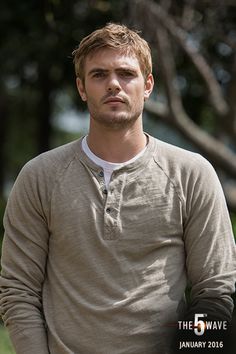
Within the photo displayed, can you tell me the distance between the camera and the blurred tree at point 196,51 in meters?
11.5

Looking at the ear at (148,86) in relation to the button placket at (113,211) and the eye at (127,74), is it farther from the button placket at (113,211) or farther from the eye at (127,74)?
the button placket at (113,211)

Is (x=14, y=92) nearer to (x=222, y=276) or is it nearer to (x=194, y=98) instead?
(x=194, y=98)

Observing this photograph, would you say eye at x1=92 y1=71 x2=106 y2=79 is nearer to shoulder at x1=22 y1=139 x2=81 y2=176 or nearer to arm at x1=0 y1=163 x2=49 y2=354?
shoulder at x1=22 y1=139 x2=81 y2=176

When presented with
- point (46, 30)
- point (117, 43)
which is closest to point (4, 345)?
point (117, 43)

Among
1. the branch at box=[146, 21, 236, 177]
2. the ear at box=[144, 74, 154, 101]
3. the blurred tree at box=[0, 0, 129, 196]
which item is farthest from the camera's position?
the blurred tree at box=[0, 0, 129, 196]

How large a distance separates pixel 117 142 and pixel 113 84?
21 centimetres

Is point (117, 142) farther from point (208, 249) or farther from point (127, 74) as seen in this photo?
point (208, 249)

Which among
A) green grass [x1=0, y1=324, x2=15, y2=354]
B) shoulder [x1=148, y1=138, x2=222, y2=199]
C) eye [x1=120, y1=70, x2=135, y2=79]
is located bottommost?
green grass [x1=0, y1=324, x2=15, y2=354]

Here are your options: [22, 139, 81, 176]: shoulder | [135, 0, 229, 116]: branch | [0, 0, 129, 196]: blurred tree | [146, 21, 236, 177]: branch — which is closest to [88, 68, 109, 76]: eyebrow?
[22, 139, 81, 176]: shoulder

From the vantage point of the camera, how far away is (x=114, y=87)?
2.82 meters

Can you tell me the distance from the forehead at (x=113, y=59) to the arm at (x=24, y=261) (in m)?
0.45

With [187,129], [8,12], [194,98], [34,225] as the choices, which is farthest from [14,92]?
[34,225]

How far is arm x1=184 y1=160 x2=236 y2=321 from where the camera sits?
277 cm

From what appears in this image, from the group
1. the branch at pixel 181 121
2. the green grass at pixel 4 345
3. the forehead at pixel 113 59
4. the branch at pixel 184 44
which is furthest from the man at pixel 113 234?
the branch at pixel 181 121
